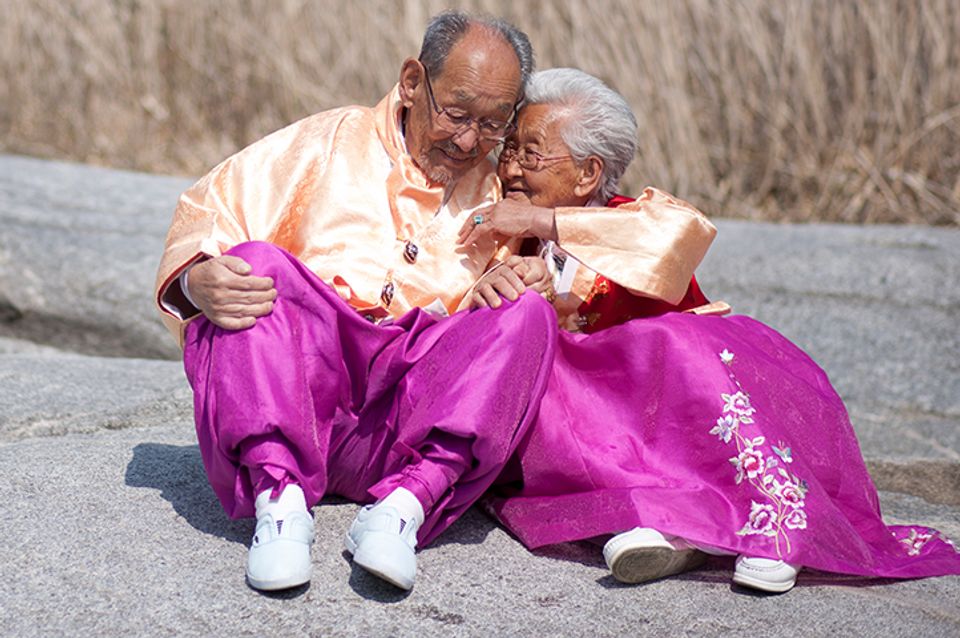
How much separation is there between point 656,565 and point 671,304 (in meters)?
0.73

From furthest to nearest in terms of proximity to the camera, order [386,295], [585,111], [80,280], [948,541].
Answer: [80,280] < [948,541] < [585,111] < [386,295]

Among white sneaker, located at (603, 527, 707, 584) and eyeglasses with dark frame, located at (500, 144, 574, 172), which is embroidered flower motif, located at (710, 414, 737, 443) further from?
eyeglasses with dark frame, located at (500, 144, 574, 172)

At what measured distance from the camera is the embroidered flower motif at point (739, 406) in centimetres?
284

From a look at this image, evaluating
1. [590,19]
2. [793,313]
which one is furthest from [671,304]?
[590,19]

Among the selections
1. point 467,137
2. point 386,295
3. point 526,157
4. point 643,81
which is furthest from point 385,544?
point 643,81

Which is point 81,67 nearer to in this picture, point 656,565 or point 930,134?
point 930,134

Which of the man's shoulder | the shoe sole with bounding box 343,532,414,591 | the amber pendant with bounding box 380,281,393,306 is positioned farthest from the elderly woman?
the shoe sole with bounding box 343,532,414,591

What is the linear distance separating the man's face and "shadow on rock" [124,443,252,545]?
962 millimetres

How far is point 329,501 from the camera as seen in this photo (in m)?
3.00

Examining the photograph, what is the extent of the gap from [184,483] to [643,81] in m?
4.36

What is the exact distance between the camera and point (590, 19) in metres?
6.79

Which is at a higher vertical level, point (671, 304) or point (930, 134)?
point (671, 304)

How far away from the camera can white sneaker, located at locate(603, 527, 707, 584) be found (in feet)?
8.61

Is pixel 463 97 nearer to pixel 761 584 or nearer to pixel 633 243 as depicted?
pixel 633 243
